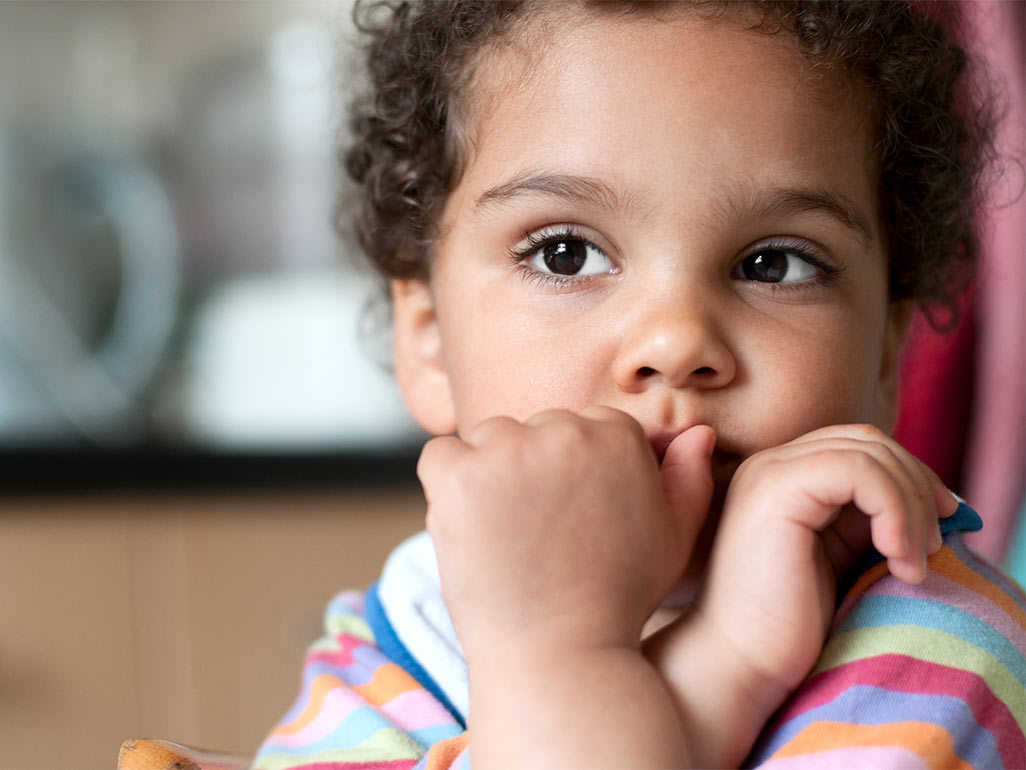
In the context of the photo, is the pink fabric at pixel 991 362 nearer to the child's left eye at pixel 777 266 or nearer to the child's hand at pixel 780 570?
the child's left eye at pixel 777 266

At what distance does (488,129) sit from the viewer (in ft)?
2.66

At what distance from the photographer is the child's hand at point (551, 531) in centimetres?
53

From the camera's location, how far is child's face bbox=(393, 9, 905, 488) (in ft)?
2.18

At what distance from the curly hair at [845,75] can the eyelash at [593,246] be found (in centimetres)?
11

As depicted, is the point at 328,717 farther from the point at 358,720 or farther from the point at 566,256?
the point at 566,256

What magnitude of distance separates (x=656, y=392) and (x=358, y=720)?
30cm

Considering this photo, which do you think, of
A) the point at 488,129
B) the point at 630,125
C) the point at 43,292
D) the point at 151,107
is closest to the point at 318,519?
the point at 43,292

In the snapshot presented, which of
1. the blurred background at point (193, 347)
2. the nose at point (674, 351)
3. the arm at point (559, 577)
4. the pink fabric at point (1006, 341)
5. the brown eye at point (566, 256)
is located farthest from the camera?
the blurred background at point (193, 347)

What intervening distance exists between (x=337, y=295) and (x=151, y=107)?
41 centimetres

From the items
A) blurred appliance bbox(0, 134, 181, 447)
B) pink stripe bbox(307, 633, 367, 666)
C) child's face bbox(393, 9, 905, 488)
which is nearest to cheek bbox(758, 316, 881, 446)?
child's face bbox(393, 9, 905, 488)

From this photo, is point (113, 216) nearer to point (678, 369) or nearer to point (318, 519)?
point (318, 519)

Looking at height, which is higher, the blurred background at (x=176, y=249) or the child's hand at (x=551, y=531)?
the blurred background at (x=176, y=249)

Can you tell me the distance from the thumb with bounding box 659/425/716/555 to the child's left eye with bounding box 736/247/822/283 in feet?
0.47

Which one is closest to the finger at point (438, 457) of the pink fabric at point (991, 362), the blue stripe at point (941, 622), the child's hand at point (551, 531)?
the child's hand at point (551, 531)
